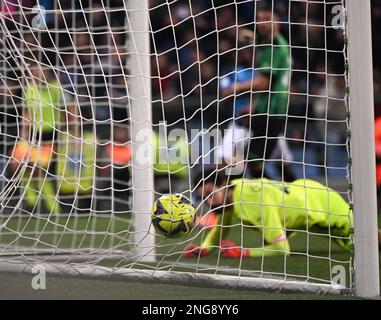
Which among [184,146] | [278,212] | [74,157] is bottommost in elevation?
[278,212]

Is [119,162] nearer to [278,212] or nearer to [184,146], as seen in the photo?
[184,146]

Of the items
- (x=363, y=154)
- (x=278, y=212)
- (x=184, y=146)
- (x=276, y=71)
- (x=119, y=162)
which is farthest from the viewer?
(x=119, y=162)

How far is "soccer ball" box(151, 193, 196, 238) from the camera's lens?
4.43 metres

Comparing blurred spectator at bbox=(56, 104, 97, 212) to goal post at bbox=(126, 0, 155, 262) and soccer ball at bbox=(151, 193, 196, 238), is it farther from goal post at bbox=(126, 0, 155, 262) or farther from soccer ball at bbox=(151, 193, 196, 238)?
soccer ball at bbox=(151, 193, 196, 238)

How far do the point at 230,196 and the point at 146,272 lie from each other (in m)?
1.29

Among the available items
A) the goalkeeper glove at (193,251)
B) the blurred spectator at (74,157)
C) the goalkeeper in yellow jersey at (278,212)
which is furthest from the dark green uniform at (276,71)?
the blurred spectator at (74,157)

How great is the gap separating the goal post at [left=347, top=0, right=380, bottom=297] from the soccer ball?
39.7 inches

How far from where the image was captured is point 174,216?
4.43m

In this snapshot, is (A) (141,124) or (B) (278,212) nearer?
(A) (141,124)

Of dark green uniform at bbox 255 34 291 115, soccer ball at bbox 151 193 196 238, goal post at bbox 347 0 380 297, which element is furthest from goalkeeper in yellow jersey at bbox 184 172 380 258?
goal post at bbox 347 0 380 297

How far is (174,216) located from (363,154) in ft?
3.67

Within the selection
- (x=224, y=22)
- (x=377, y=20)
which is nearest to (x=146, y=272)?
(x=224, y=22)

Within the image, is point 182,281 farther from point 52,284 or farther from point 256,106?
point 256,106

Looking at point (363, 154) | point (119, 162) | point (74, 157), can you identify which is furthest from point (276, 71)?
point (119, 162)
